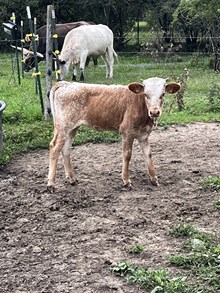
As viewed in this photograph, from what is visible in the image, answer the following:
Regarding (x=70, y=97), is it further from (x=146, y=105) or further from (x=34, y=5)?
(x=34, y=5)

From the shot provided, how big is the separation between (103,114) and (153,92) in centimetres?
63

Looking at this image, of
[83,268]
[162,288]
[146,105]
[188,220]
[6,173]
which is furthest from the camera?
[6,173]

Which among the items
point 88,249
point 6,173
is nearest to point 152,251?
point 88,249

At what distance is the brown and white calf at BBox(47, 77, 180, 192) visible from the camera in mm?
5957

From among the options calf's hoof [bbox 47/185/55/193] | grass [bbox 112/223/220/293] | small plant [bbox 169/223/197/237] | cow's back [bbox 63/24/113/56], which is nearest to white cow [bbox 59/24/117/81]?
cow's back [bbox 63/24/113/56]

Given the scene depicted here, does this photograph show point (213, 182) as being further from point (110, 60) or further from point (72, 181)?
point (110, 60)

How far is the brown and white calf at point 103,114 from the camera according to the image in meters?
5.96

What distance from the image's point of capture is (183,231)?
4684 mm

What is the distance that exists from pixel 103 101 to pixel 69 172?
83 cm

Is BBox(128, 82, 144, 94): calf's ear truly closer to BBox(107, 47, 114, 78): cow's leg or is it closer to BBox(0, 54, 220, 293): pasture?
BBox(0, 54, 220, 293): pasture

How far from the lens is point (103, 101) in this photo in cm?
605

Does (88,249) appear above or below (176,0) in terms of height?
below

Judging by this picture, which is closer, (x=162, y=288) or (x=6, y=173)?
(x=162, y=288)

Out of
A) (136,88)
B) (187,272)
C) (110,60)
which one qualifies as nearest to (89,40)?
(110,60)
